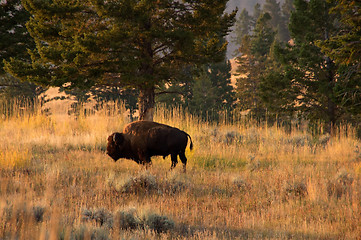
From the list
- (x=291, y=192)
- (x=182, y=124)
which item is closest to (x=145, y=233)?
(x=291, y=192)

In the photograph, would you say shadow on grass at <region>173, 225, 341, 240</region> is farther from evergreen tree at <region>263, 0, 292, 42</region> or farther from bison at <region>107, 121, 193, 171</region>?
evergreen tree at <region>263, 0, 292, 42</region>

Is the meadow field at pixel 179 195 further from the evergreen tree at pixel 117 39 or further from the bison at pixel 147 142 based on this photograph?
the evergreen tree at pixel 117 39

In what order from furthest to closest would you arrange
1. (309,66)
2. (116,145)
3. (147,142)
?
(309,66) → (116,145) → (147,142)

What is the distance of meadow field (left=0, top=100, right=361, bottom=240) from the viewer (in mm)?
4273

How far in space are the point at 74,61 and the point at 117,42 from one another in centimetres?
137

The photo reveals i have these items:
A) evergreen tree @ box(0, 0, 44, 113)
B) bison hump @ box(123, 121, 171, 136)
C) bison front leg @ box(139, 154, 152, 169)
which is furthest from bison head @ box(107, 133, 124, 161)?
evergreen tree @ box(0, 0, 44, 113)

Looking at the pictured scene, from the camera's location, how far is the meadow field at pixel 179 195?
4.27 metres

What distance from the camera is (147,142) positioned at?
282 inches

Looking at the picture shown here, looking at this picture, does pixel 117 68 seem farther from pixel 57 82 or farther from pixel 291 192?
pixel 291 192

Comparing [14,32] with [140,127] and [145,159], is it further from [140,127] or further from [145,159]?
[145,159]

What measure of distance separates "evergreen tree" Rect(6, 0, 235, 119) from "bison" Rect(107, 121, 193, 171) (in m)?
3.21

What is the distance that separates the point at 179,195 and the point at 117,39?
223 inches

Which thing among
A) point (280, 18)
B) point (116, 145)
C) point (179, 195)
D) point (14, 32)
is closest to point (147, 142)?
point (116, 145)

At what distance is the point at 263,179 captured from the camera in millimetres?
7363
